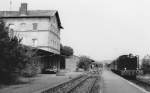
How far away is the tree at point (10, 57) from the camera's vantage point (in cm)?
2075

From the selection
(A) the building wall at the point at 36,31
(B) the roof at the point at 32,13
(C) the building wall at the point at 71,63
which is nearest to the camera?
(A) the building wall at the point at 36,31

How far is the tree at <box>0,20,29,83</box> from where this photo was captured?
20750 mm

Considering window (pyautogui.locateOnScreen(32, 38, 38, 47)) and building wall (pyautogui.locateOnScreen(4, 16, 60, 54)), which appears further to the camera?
window (pyautogui.locateOnScreen(32, 38, 38, 47))

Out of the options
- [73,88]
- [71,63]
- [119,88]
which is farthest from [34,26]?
[73,88]

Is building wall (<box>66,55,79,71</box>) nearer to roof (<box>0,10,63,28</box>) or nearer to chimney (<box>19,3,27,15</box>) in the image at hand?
roof (<box>0,10,63,28</box>)

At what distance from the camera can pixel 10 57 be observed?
2125 centimetres

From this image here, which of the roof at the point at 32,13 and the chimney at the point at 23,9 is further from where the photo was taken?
the roof at the point at 32,13

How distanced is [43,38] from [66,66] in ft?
48.1

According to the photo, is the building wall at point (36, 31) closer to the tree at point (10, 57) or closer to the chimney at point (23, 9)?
the chimney at point (23, 9)

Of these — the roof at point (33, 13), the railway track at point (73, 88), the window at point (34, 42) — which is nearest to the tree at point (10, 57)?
the railway track at point (73, 88)

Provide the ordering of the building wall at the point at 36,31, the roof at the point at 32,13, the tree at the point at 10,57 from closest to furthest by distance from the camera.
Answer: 1. the tree at the point at 10,57
2. the building wall at the point at 36,31
3. the roof at the point at 32,13

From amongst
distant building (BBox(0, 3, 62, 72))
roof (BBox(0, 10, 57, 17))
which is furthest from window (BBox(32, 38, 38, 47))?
roof (BBox(0, 10, 57, 17))

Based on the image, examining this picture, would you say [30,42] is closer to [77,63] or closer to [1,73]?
[77,63]

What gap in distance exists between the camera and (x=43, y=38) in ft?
187
